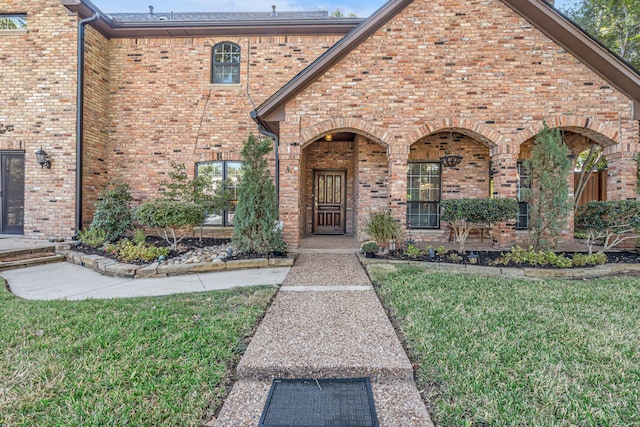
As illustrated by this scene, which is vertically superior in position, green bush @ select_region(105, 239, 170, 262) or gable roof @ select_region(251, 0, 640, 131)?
gable roof @ select_region(251, 0, 640, 131)

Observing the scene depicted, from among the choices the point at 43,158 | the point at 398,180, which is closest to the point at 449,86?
the point at 398,180

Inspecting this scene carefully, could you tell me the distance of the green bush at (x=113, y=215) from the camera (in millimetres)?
7367

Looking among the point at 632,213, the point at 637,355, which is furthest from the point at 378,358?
the point at 632,213

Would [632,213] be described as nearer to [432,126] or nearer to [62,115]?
[432,126]

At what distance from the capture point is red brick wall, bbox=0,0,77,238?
7.75 meters

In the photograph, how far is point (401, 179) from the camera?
695 centimetres

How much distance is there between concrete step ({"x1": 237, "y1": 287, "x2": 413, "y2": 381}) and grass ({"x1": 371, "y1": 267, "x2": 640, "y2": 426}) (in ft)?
0.78

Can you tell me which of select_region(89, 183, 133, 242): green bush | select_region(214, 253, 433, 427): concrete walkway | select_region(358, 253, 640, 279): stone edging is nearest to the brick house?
select_region(89, 183, 133, 242): green bush

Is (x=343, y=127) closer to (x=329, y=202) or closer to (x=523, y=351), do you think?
(x=329, y=202)

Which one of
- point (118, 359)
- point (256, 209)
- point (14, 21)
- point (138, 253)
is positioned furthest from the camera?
point (14, 21)

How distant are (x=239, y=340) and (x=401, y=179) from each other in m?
5.36

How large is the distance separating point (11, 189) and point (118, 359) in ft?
29.7

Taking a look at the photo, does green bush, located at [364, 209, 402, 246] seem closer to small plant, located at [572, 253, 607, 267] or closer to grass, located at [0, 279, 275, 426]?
small plant, located at [572, 253, 607, 267]

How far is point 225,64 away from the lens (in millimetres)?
8875
